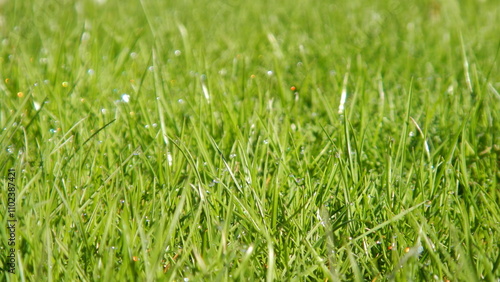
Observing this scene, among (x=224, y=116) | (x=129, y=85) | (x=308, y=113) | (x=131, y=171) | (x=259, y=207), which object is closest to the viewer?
(x=259, y=207)

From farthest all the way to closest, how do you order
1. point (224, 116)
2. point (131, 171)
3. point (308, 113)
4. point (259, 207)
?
point (308, 113) < point (224, 116) < point (131, 171) < point (259, 207)

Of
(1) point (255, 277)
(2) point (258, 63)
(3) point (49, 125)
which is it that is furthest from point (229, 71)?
(1) point (255, 277)

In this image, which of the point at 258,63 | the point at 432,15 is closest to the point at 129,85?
the point at 258,63

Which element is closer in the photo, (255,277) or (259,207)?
(255,277)

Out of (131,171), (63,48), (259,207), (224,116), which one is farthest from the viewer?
(63,48)

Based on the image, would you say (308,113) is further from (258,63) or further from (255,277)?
(255,277)

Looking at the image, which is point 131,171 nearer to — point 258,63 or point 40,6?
point 258,63
